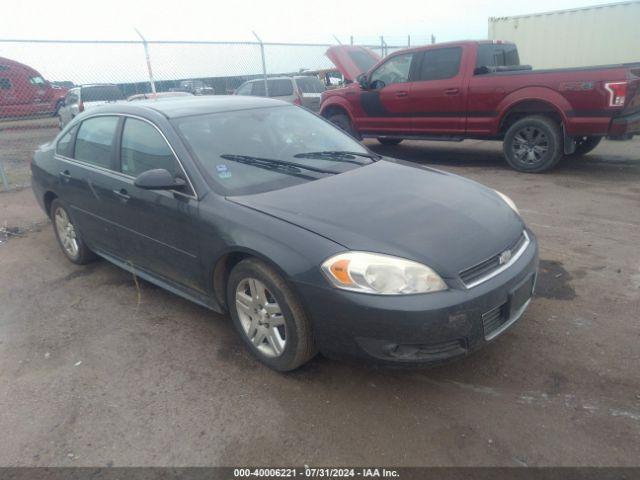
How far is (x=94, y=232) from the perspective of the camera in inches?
170

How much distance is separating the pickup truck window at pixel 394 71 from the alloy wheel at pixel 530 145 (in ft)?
7.57

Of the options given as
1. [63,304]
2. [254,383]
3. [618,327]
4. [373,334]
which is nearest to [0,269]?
[63,304]

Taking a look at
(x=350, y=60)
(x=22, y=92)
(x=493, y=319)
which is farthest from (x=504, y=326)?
(x=22, y=92)

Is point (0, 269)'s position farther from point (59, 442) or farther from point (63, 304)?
point (59, 442)

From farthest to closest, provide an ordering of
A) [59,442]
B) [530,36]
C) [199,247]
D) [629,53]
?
[530,36] → [629,53] → [199,247] → [59,442]

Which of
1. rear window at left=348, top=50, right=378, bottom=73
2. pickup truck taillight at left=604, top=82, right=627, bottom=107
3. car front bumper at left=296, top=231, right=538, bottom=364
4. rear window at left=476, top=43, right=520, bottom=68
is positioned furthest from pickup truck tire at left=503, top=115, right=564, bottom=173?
car front bumper at left=296, top=231, right=538, bottom=364

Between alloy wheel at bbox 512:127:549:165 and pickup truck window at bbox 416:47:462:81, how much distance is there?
1522 mm

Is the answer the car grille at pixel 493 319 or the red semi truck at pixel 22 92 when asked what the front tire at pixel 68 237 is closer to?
the car grille at pixel 493 319

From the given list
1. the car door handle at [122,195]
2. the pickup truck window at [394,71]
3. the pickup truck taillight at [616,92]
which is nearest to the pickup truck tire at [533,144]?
the pickup truck taillight at [616,92]

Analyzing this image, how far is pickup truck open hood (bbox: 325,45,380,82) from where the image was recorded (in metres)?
10.9

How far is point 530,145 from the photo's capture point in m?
7.46

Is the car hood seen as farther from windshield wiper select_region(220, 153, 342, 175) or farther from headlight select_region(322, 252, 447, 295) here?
windshield wiper select_region(220, 153, 342, 175)

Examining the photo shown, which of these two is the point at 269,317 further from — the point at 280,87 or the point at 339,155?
the point at 280,87

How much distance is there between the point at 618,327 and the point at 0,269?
219 inches
